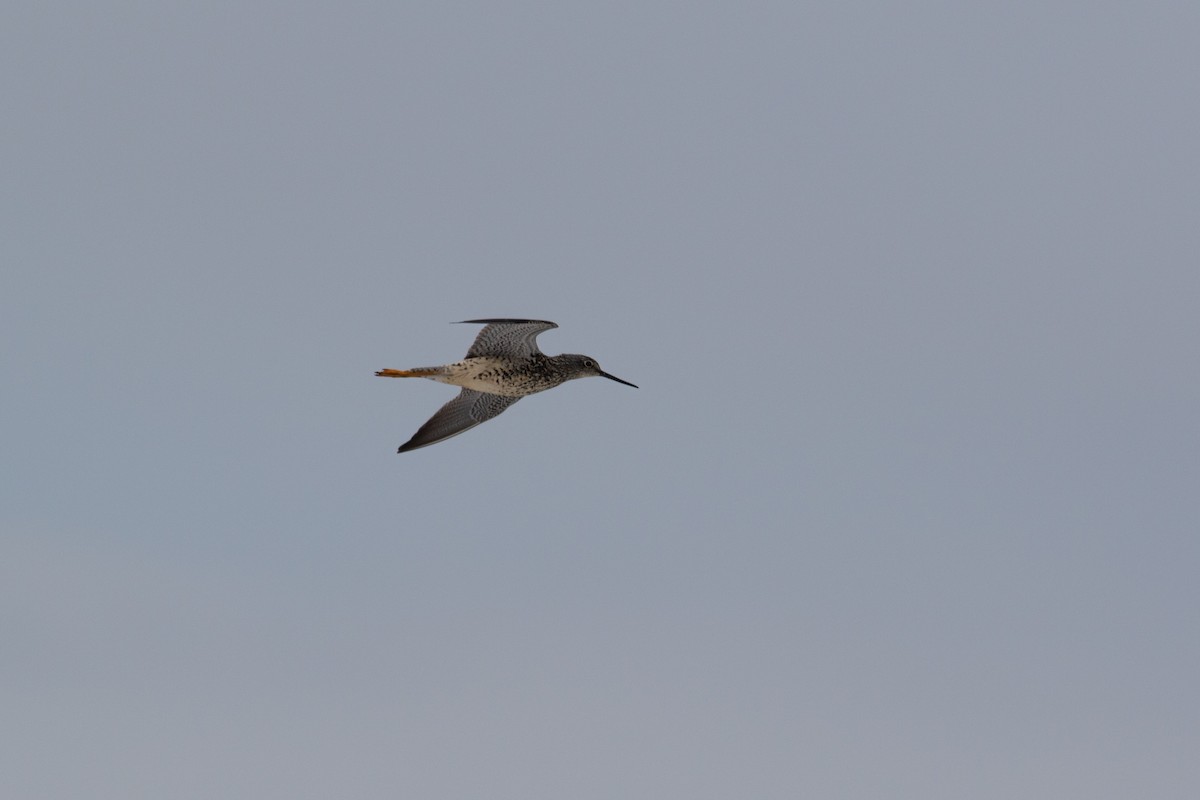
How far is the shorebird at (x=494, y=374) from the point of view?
38.1 m

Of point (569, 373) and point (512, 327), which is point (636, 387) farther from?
point (512, 327)

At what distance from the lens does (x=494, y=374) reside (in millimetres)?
38875

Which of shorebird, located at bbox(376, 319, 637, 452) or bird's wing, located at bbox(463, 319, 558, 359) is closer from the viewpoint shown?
bird's wing, located at bbox(463, 319, 558, 359)

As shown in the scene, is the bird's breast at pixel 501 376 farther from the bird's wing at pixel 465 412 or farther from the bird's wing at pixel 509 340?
the bird's wing at pixel 465 412

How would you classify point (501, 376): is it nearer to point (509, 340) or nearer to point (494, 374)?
point (494, 374)

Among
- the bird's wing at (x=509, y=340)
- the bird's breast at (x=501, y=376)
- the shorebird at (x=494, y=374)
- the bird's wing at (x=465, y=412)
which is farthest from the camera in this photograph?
the bird's wing at (x=465, y=412)

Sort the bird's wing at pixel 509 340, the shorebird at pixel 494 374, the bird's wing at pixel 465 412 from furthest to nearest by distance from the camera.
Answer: the bird's wing at pixel 465 412
the shorebird at pixel 494 374
the bird's wing at pixel 509 340

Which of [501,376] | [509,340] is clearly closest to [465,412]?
[501,376]

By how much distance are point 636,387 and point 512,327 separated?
5744 mm

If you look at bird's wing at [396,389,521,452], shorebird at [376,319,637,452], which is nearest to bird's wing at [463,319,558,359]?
shorebird at [376,319,637,452]

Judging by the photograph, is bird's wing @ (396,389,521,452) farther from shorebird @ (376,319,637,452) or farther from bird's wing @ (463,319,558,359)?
bird's wing @ (463,319,558,359)

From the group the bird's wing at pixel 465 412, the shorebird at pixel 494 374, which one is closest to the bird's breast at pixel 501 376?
the shorebird at pixel 494 374

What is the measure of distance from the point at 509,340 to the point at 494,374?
1.26 metres

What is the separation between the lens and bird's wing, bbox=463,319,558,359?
3697 cm
